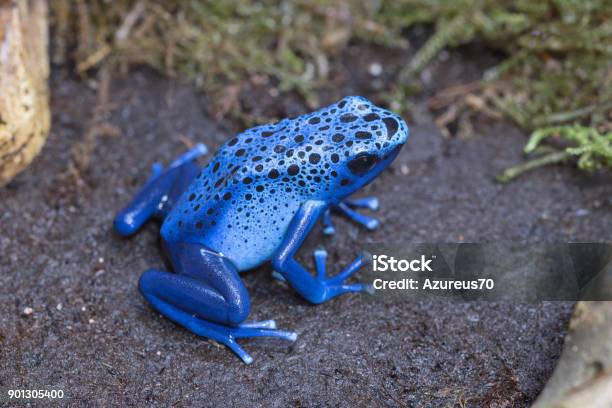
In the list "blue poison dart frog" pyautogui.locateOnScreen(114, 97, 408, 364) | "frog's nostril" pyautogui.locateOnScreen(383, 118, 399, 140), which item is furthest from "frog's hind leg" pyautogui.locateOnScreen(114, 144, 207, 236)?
"frog's nostril" pyautogui.locateOnScreen(383, 118, 399, 140)

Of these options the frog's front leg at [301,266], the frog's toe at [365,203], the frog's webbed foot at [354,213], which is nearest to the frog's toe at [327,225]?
the frog's webbed foot at [354,213]

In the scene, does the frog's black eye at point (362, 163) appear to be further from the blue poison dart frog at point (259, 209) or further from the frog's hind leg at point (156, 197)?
the frog's hind leg at point (156, 197)

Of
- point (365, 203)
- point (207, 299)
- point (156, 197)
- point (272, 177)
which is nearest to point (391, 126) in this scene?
point (272, 177)

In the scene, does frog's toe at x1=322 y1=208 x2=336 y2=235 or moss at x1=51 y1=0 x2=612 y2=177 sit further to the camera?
moss at x1=51 y1=0 x2=612 y2=177

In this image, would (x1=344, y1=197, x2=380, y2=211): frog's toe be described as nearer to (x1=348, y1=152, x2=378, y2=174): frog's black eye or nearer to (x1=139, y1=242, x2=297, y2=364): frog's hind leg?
(x1=348, y1=152, x2=378, y2=174): frog's black eye

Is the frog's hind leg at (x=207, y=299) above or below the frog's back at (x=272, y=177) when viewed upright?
below

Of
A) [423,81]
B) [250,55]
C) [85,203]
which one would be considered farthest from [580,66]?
[85,203]

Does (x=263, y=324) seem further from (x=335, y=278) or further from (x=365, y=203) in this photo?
(x=365, y=203)
